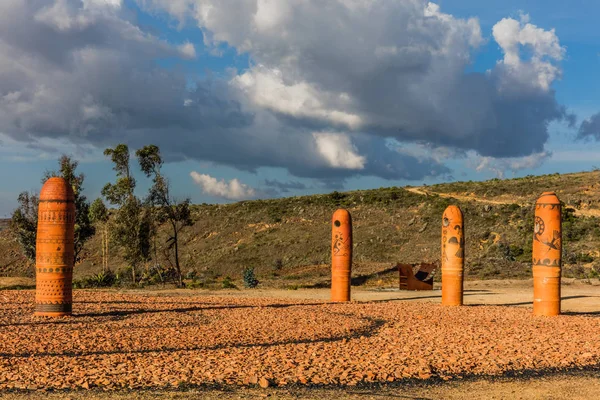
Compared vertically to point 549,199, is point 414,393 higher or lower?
lower

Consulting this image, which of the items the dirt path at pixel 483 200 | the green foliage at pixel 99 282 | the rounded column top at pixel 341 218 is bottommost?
the green foliage at pixel 99 282

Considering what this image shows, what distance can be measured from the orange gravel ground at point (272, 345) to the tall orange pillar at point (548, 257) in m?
0.67

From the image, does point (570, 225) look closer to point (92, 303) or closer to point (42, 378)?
point (92, 303)

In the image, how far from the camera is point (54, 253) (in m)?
15.4

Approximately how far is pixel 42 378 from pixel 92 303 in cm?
1045

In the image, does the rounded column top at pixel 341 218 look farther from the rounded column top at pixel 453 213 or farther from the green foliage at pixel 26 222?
the green foliage at pixel 26 222

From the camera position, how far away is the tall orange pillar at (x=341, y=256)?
2109cm

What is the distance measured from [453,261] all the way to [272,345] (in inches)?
388

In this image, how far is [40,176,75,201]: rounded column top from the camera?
15.5 meters

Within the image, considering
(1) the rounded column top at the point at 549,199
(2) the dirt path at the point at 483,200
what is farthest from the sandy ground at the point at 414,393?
(2) the dirt path at the point at 483,200

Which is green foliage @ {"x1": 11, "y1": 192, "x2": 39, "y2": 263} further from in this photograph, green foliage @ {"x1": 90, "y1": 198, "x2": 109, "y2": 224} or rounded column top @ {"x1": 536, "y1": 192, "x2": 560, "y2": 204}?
rounded column top @ {"x1": 536, "y1": 192, "x2": 560, "y2": 204}

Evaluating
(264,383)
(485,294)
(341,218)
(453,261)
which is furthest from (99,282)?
(264,383)

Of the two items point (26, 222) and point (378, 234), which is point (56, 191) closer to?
point (26, 222)

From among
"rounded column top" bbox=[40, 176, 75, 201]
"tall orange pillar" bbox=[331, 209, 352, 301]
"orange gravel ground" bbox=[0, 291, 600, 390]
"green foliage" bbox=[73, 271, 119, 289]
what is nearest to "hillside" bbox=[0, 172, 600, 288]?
"green foliage" bbox=[73, 271, 119, 289]
